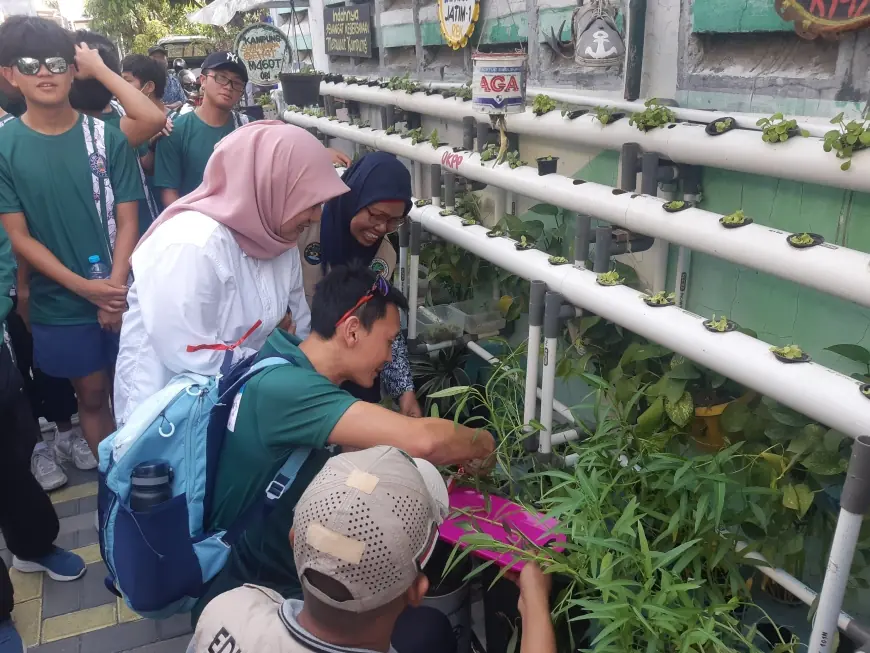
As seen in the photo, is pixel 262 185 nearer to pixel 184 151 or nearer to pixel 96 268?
pixel 96 268

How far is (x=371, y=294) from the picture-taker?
6.25 feet

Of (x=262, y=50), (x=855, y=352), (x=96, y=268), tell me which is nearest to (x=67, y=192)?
(x=96, y=268)

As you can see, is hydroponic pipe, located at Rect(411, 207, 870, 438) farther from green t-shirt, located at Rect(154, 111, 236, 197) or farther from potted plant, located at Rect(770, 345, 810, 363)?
green t-shirt, located at Rect(154, 111, 236, 197)

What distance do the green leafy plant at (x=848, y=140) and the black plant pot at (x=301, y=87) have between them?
4.23 metres

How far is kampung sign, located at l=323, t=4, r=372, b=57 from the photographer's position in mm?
4793

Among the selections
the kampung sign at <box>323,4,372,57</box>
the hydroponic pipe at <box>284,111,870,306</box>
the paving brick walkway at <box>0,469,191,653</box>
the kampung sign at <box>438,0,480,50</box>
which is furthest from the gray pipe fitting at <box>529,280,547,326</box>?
the kampung sign at <box>323,4,372,57</box>

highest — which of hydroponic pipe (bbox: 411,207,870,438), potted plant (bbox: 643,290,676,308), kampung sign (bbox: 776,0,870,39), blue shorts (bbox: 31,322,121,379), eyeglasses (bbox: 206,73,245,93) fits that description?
kampung sign (bbox: 776,0,870,39)

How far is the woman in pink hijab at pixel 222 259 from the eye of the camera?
210cm

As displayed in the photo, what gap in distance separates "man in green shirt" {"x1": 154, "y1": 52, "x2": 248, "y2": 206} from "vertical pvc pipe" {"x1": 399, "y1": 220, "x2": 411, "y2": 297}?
4.07 feet

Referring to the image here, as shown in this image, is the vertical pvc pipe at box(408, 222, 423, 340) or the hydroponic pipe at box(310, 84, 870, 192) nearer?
the hydroponic pipe at box(310, 84, 870, 192)

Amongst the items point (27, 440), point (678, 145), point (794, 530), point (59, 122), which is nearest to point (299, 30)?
point (59, 122)

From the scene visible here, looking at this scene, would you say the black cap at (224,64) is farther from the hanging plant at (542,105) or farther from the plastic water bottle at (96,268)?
the hanging plant at (542,105)

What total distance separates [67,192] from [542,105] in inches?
76.3

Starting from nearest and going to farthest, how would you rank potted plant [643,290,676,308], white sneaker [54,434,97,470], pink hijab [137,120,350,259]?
potted plant [643,290,676,308], pink hijab [137,120,350,259], white sneaker [54,434,97,470]
